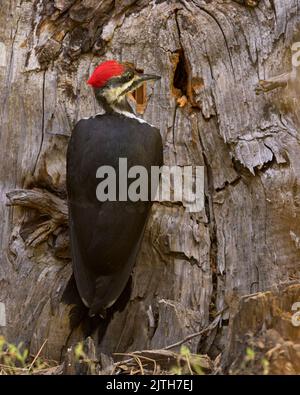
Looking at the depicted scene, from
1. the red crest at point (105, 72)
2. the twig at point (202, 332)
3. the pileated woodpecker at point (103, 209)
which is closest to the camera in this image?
the twig at point (202, 332)

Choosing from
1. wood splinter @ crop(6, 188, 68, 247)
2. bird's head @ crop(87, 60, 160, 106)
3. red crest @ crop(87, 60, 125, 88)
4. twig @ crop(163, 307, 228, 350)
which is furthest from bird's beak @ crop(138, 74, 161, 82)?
twig @ crop(163, 307, 228, 350)

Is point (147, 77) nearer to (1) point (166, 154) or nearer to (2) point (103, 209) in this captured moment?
(1) point (166, 154)

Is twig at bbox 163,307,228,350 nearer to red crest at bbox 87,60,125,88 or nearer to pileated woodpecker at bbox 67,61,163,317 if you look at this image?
pileated woodpecker at bbox 67,61,163,317

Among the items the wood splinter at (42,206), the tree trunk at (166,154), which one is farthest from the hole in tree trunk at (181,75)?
the wood splinter at (42,206)

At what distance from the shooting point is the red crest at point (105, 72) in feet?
18.1

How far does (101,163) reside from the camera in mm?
5359

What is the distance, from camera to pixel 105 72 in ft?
18.1

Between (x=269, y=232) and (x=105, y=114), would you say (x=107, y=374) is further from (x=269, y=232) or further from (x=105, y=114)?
(x=105, y=114)

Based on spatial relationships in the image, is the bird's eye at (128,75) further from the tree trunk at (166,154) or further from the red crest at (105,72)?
the tree trunk at (166,154)

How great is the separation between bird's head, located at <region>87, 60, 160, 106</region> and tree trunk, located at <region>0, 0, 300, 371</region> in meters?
0.20

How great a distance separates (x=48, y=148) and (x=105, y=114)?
0.43m

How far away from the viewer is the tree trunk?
5.39m

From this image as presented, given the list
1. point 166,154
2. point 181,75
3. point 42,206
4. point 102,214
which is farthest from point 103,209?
point 181,75

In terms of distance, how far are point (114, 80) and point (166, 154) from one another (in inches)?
23.0
